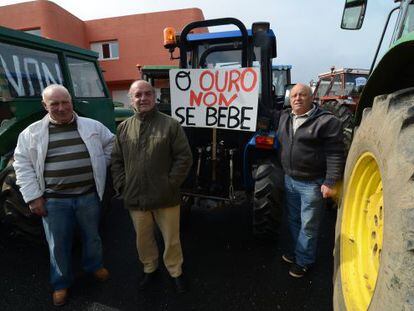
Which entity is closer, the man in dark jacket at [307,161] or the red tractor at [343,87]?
the man in dark jacket at [307,161]

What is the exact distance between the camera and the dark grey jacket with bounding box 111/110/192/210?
8.13 ft

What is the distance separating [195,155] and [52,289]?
1.91 metres

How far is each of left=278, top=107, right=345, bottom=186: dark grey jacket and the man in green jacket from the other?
0.88 meters

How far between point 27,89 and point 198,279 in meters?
2.68

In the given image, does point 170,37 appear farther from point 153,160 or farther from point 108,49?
point 108,49

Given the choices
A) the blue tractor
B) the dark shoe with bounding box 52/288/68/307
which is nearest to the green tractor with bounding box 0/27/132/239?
the dark shoe with bounding box 52/288/68/307

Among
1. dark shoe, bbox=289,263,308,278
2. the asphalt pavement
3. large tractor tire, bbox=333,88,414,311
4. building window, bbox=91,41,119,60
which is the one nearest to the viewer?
large tractor tire, bbox=333,88,414,311

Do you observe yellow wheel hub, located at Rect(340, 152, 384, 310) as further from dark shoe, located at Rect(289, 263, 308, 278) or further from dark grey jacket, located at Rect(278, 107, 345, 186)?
dark shoe, located at Rect(289, 263, 308, 278)

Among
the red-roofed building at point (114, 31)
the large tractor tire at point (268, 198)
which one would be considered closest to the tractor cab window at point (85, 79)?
the large tractor tire at point (268, 198)

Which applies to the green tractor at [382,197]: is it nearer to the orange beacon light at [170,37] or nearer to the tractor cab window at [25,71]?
the orange beacon light at [170,37]

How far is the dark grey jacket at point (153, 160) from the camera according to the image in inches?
97.6

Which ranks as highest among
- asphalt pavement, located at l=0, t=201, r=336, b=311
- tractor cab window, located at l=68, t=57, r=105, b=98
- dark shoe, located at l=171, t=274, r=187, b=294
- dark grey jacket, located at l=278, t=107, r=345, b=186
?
tractor cab window, located at l=68, t=57, r=105, b=98

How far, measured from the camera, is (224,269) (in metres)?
3.03

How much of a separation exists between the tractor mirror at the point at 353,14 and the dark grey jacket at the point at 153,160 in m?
1.79
